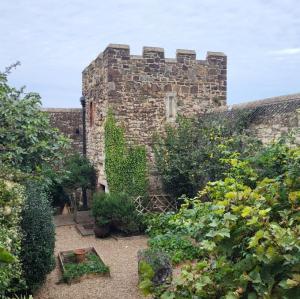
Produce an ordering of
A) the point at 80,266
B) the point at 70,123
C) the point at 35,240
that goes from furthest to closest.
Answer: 1. the point at 70,123
2. the point at 80,266
3. the point at 35,240

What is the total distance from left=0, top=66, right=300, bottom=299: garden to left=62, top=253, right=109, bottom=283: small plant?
22 mm

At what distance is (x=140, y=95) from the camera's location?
10.8 m

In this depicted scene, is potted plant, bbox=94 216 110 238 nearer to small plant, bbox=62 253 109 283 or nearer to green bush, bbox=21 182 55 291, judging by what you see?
small plant, bbox=62 253 109 283

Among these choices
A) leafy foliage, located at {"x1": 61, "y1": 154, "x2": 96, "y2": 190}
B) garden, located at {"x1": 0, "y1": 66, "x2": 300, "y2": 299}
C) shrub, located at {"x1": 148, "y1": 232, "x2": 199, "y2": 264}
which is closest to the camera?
garden, located at {"x1": 0, "y1": 66, "x2": 300, "y2": 299}

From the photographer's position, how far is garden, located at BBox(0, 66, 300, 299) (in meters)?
2.31

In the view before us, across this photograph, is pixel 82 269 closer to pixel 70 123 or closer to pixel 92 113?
pixel 92 113

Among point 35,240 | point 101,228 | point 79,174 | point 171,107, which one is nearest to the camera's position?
point 35,240

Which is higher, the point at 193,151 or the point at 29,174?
the point at 193,151

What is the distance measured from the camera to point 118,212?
32.7ft

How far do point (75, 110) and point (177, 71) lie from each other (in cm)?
516

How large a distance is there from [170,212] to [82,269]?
7.27 feet

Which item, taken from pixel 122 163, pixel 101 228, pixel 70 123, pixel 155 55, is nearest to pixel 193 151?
pixel 122 163

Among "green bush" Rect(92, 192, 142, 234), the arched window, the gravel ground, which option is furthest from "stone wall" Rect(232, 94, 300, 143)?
the arched window

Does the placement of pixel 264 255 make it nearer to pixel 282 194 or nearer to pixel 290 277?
pixel 290 277
